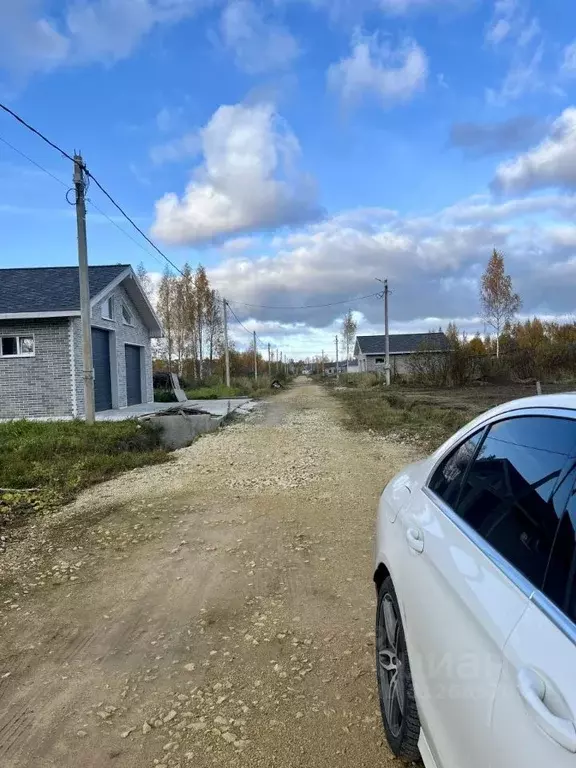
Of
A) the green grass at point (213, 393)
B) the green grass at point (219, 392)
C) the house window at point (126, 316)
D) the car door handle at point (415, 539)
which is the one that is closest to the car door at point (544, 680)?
the car door handle at point (415, 539)

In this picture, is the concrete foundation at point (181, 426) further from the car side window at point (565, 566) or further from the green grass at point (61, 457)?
the car side window at point (565, 566)

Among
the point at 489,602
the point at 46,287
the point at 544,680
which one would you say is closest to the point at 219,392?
the point at 46,287

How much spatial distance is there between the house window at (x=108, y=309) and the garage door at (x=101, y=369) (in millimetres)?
525

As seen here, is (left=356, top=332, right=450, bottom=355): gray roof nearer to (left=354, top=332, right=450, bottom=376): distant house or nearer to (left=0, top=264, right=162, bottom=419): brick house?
(left=354, top=332, right=450, bottom=376): distant house

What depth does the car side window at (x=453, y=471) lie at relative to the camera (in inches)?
97.5

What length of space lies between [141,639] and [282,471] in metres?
5.35

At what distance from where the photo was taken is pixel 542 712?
4.13 ft

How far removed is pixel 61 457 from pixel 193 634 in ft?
24.4

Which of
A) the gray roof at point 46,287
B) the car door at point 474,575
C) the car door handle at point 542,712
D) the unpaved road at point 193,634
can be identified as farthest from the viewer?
the gray roof at point 46,287

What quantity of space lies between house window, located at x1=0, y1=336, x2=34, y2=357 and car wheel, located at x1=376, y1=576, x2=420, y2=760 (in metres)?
15.7

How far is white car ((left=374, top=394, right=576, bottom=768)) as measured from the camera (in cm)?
134

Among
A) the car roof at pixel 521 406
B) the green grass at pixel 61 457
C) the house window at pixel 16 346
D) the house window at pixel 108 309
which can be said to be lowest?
the green grass at pixel 61 457

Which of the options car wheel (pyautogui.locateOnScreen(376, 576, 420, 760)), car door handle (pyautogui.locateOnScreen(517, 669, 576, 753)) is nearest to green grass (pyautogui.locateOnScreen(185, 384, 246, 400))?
car wheel (pyautogui.locateOnScreen(376, 576, 420, 760))

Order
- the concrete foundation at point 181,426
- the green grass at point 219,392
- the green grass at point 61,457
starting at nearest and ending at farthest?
the green grass at point 61,457
the concrete foundation at point 181,426
the green grass at point 219,392
